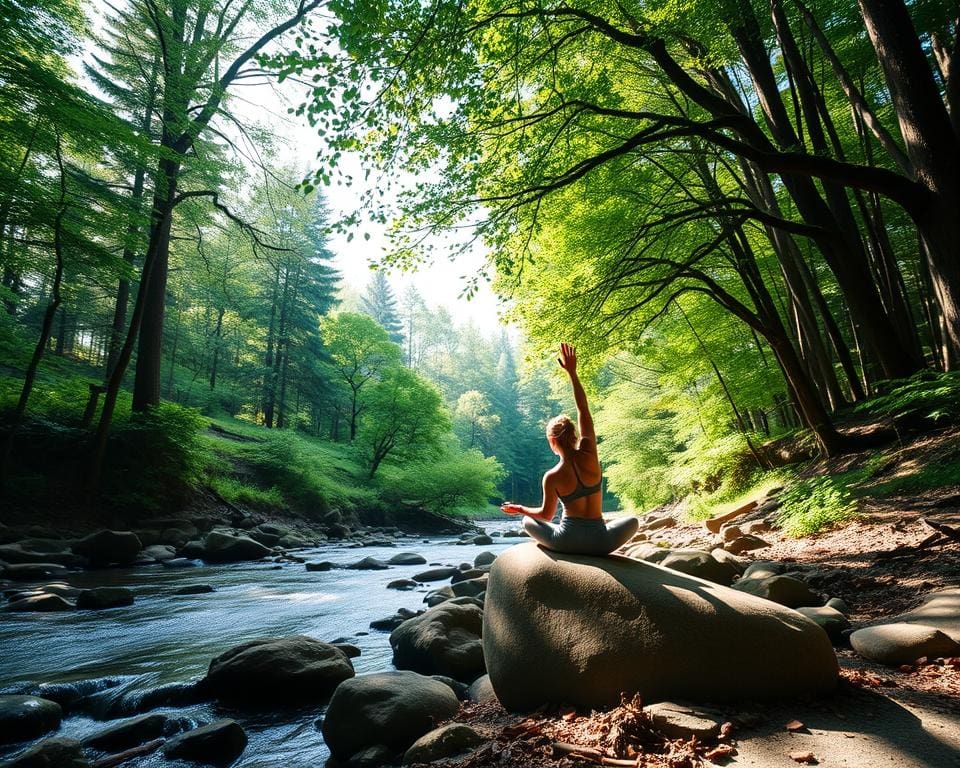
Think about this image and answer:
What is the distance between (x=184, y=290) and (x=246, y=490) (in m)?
20.5

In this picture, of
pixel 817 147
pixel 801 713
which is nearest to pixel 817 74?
pixel 817 147

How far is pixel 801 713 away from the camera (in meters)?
2.47

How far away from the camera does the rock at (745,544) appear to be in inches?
303

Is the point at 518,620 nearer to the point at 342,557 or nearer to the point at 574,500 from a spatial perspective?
the point at 574,500

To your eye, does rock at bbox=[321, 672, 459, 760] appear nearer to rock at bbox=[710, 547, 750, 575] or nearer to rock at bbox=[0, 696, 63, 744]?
rock at bbox=[0, 696, 63, 744]

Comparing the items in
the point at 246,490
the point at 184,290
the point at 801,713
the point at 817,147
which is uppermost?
the point at 184,290

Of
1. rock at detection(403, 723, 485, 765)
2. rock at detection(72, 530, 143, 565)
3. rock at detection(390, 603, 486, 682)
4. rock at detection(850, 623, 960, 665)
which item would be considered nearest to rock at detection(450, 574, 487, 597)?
rock at detection(390, 603, 486, 682)

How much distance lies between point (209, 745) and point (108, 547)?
29.2 feet

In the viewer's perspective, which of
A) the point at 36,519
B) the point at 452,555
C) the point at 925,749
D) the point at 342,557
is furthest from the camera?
the point at 452,555

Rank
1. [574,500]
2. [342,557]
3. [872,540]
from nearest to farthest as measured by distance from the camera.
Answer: [574,500]
[872,540]
[342,557]

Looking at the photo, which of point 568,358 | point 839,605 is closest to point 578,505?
point 568,358

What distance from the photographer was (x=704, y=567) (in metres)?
5.93

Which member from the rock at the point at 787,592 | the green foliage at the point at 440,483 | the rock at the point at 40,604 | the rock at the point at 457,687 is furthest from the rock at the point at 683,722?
the green foliage at the point at 440,483

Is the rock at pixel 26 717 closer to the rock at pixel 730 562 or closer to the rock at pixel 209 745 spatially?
the rock at pixel 209 745
